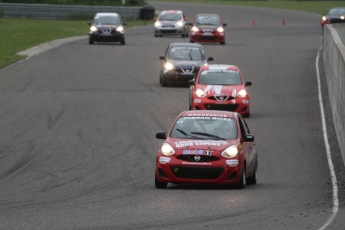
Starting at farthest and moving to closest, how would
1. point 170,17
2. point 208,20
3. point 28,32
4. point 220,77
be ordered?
point 170,17 < point 28,32 < point 208,20 < point 220,77

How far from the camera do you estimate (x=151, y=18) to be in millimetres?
66250

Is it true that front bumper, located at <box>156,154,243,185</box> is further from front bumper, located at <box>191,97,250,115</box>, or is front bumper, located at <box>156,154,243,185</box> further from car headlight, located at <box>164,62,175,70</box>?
car headlight, located at <box>164,62,175,70</box>

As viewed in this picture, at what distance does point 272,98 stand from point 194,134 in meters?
14.8

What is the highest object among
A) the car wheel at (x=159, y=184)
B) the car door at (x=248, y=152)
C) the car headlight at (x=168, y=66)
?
the car door at (x=248, y=152)

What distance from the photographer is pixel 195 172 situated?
53.7 ft

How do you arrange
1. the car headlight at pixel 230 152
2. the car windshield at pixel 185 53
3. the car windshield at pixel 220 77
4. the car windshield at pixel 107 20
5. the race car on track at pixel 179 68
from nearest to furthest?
the car headlight at pixel 230 152
the car windshield at pixel 220 77
the race car on track at pixel 179 68
the car windshield at pixel 185 53
the car windshield at pixel 107 20

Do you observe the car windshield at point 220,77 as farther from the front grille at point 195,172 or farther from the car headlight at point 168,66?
the front grille at point 195,172

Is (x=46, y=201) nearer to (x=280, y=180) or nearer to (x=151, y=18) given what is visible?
(x=280, y=180)

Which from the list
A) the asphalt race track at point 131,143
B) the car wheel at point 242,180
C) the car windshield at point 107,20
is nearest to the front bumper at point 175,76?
the asphalt race track at point 131,143

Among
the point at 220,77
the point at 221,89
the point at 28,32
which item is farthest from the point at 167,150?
the point at 28,32

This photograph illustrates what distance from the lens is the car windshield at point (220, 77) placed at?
2792 cm

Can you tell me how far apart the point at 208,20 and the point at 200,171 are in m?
34.1

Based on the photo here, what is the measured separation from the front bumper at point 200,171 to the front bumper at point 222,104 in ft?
34.8

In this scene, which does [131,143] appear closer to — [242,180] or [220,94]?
[220,94]
